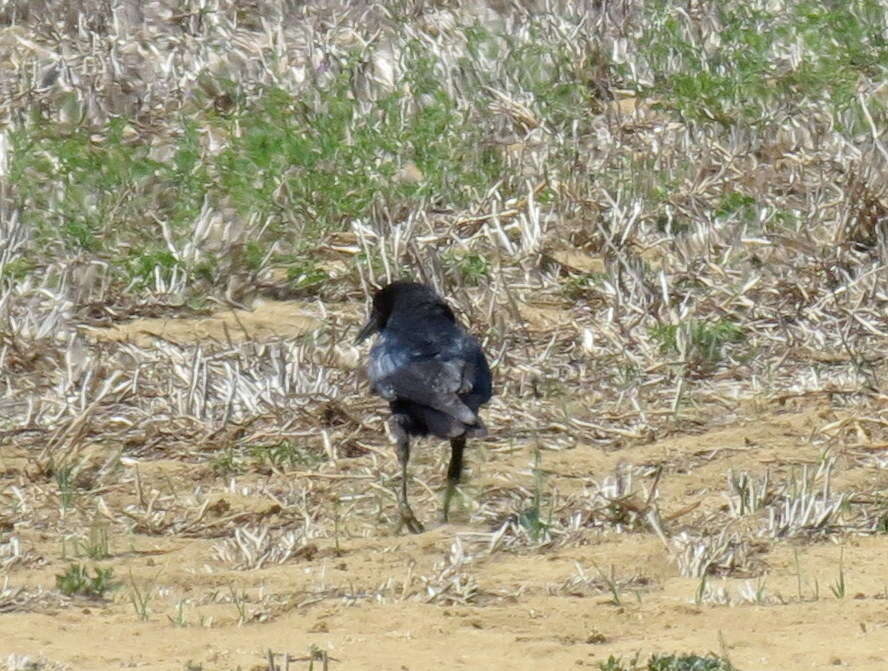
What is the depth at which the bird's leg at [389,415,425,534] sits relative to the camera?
7.39 m

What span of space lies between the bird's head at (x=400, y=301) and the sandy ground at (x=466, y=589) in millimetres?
Answer: 619

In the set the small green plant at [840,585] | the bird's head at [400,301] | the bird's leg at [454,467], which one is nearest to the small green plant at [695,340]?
the bird's head at [400,301]

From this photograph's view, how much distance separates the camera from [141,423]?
27.9ft

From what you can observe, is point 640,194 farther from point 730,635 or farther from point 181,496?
point 730,635

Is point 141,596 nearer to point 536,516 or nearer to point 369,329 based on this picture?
point 536,516

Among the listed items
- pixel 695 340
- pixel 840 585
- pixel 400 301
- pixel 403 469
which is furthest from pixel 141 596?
pixel 695 340

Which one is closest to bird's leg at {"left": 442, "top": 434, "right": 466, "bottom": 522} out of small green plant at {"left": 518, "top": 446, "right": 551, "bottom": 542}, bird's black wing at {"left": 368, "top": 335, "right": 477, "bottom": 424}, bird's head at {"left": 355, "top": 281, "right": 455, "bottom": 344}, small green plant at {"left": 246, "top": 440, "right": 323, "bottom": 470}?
bird's black wing at {"left": 368, "top": 335, "right": 477, "bottom": 424}

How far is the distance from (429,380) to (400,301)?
864 millimetres

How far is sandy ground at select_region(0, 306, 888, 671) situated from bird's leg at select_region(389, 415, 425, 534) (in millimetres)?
89

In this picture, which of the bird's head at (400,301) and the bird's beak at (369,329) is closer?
the bird's head at (400,301)

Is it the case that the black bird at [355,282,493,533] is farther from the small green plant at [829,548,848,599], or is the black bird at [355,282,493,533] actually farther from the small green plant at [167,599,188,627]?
the small green plant at [829,548,848,599]

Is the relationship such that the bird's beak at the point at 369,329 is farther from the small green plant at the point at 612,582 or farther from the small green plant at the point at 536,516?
the small green plant at the point at 612,582

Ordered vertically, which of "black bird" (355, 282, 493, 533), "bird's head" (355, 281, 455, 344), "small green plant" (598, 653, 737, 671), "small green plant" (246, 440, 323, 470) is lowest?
"small green plant" (246, 440, 323, 470)

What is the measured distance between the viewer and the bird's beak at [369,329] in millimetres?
8914
